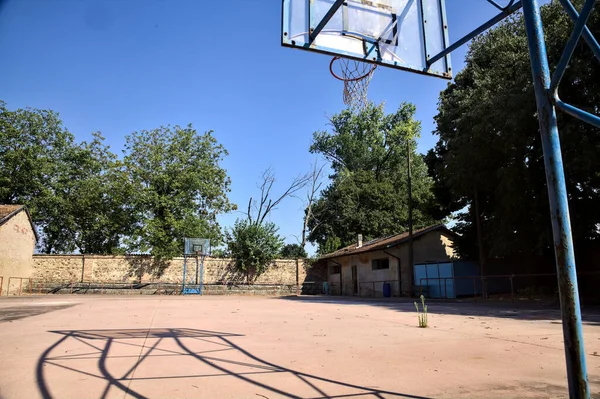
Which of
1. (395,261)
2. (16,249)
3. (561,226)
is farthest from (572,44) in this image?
(16,249)

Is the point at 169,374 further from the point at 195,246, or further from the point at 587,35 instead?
the point at 195,246

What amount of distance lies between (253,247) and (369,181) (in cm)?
1451

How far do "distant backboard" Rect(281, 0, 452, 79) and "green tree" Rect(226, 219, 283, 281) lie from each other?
28.5 metres

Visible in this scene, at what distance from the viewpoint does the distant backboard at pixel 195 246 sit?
102 feet

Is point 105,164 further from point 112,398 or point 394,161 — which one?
point 112,398

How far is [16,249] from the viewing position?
92.6 feet

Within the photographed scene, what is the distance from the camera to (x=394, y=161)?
45000 millimetres

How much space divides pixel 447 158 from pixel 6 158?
118 feet

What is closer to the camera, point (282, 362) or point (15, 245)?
point (282, 362)

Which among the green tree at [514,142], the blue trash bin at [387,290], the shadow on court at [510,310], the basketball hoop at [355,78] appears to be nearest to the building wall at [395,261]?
the blue trash bin at [387,290]

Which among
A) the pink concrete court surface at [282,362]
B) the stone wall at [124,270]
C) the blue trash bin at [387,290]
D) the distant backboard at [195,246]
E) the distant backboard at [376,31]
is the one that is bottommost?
the blue trash bin at [387,290]

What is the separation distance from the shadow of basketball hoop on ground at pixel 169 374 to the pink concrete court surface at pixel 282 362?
1cm

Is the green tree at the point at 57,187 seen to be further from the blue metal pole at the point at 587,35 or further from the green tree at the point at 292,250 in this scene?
the blue metal pole at the point at 587,35

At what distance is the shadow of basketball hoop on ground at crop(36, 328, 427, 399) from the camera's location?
12.5ft
